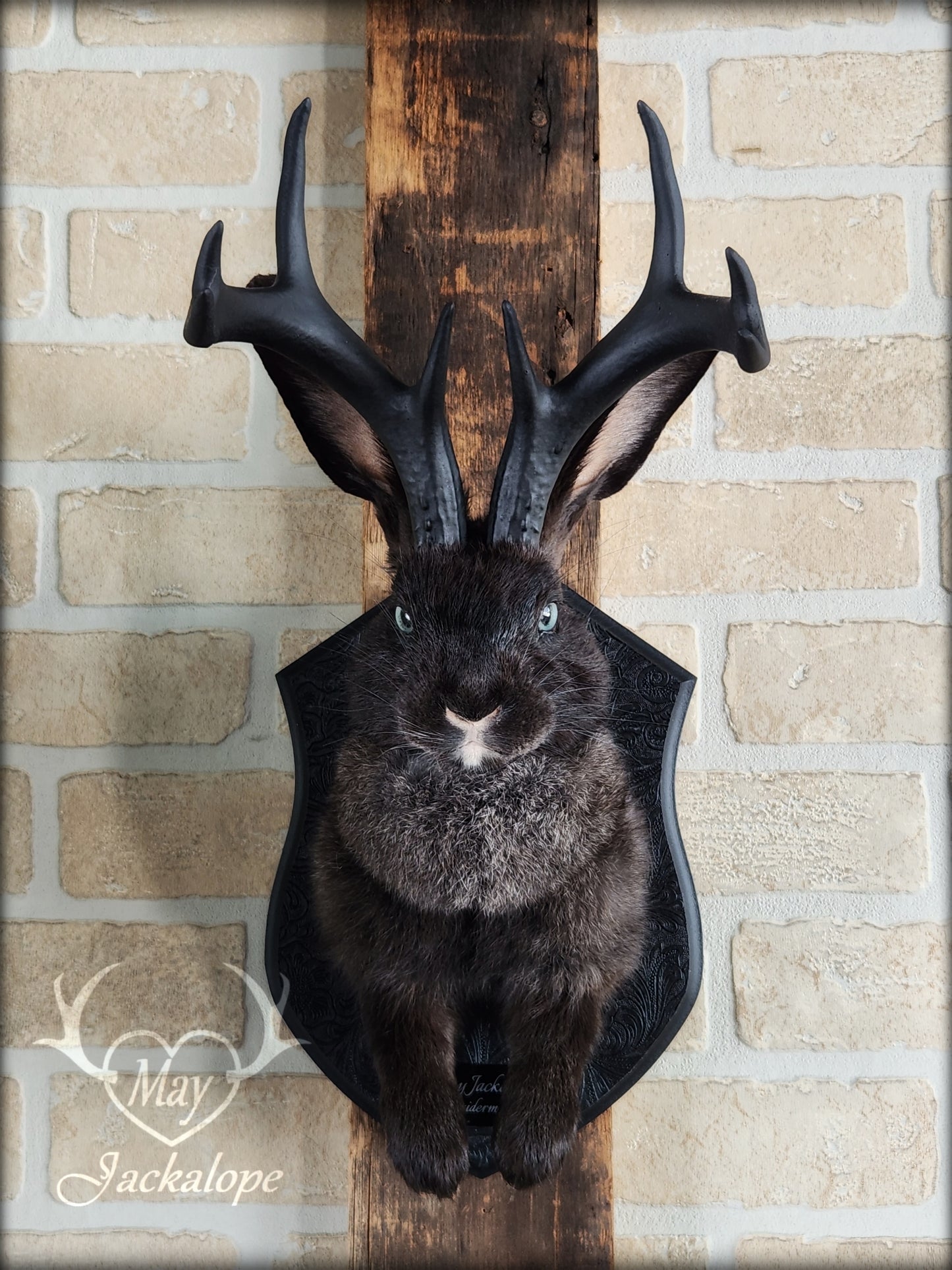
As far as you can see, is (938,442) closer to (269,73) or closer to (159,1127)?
(269,73)

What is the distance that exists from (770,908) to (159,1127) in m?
0.58

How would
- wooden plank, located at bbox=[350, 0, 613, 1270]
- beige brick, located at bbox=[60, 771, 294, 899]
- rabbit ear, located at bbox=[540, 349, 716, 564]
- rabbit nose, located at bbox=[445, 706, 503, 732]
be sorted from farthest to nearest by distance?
beige brick, located at bbox=[60, 771, 294, 899] < wooden plank, located at bbox=[350, 0, 613, 1270] < rabbit ear, located at bbox=[540, 349, 716, 564] < rabbit nose, located at bbox=[445, 706, 503, 732]

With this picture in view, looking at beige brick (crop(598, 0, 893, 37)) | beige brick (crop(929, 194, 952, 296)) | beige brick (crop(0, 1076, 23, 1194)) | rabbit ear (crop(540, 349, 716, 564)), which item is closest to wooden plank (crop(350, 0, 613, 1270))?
rabbit ear (crop(540, 349, 716, 564))

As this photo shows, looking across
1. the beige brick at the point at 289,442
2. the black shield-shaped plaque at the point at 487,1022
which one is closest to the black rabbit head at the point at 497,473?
the black shield-shaped plaque at the point at 487,1022

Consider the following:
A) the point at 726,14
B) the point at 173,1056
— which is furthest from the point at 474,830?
the point at 726,14

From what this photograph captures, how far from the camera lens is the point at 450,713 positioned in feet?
1.88

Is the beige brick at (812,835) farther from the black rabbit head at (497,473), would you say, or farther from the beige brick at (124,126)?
the beige brick at (124,126)

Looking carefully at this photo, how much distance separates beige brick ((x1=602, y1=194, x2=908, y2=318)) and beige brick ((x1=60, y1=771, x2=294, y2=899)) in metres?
0.57

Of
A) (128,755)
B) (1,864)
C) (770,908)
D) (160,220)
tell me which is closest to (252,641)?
(128,755)

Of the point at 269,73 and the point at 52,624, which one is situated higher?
the point at 269,73

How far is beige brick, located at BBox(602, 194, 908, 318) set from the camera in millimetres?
917

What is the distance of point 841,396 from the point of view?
914 millimetres
